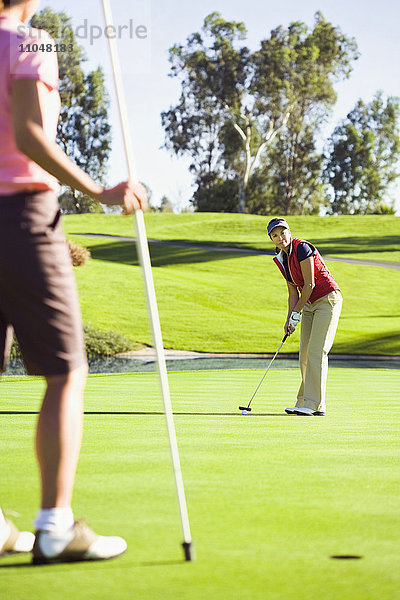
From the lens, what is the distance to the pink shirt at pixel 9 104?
8.62 ft

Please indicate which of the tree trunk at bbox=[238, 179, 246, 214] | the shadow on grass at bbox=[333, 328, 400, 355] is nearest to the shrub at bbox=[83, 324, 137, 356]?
the shadow on grass at bbox=[333, 328, 400, 355]

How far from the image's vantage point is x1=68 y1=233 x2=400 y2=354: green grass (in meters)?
27.1

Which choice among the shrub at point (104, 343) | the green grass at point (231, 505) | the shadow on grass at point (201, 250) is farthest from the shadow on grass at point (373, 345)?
the green grass at point (231, 505)

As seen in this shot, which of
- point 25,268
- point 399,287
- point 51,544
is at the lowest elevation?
point 399,287

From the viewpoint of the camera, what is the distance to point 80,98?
6309 centimetres

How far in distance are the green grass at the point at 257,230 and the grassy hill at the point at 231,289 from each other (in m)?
0.10

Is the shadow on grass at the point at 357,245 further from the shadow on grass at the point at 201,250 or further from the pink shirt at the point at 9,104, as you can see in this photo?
the pink shirt at the point at 9,104

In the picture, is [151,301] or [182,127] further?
[182,127]

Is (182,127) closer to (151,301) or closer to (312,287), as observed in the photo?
(312,287)

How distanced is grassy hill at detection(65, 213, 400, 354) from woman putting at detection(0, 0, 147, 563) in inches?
903

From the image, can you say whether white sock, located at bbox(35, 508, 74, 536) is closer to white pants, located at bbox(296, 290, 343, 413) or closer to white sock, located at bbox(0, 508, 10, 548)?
white sock, located at bbox(0, 508, 10, 548)

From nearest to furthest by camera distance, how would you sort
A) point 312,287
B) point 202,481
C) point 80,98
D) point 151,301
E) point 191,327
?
point 151,301
point 202,481
point 312,287
point 191,327
point 80,98

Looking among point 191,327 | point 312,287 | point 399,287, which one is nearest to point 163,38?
point 399,287

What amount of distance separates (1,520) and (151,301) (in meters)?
0.88
